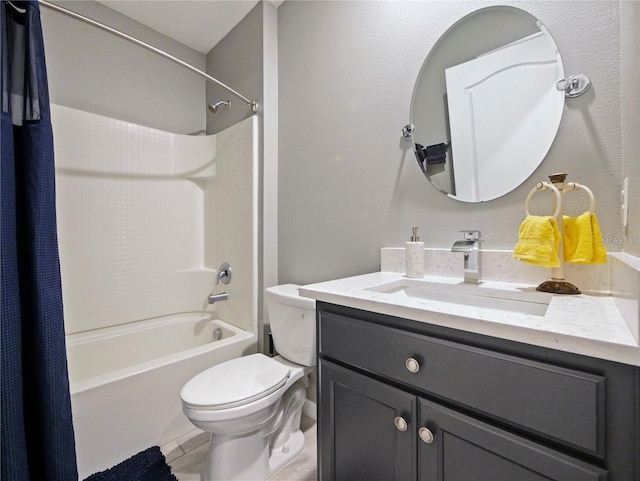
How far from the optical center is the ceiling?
1.87 meters

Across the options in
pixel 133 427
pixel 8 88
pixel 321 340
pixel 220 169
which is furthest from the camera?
pixel 220 169

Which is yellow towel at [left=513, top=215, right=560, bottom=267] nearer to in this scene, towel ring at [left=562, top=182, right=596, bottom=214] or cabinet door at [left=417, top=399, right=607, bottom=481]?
towel ring at [left=562, top=182, right=596, bottom=214]

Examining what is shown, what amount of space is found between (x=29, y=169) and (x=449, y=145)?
4.71 feet

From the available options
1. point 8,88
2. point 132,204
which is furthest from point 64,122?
point 8,88

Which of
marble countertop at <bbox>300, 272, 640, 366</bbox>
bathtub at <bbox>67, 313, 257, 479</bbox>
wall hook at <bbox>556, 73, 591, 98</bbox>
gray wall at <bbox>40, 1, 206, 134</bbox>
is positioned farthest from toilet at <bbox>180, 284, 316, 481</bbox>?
gray wall at <bbox>40, 1, 206, 134</bbox>

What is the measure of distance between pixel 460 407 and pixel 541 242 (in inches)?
20.2

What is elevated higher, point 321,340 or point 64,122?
point 64,122

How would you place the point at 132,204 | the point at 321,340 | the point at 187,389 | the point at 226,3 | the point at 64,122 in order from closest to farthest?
the point at 321,340, the point at 187,389, the point at 64,122, the point at 226,3, the point at 132,204

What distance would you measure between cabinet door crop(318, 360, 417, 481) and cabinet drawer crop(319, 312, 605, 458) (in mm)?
66

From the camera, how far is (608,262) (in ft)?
2.70

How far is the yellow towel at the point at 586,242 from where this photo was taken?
79 cm

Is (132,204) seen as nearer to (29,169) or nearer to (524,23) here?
(29,169)

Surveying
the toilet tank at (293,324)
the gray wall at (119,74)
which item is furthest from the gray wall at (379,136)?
the gray wall at (119,74)

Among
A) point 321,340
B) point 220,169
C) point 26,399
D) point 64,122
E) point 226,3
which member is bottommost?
point 26,399
